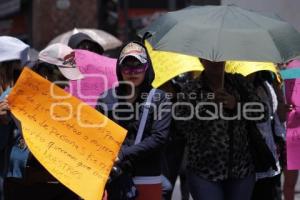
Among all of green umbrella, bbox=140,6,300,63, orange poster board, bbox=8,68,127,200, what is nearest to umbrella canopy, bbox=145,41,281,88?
green umbrella, bbox=140,6,300,63

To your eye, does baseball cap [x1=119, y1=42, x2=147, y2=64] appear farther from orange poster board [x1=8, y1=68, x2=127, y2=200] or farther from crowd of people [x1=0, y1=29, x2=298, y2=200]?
orange poster board [x1=8, y1=68, x2=127, y2=200]

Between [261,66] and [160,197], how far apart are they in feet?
4.38

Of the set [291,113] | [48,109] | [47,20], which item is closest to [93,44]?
[291,113]

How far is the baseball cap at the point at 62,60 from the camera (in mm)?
5086

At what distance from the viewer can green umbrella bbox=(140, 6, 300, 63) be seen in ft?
15.0

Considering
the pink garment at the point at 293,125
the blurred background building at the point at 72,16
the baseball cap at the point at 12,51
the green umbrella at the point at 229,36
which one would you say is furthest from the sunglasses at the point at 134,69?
the blurred background building at the point at 72,16

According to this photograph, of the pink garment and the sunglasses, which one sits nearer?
the sunglasses

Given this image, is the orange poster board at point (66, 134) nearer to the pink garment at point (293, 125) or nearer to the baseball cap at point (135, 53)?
the baseball cap at point (135, 53)

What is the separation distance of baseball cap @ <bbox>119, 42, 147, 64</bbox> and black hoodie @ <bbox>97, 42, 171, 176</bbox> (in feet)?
0.43

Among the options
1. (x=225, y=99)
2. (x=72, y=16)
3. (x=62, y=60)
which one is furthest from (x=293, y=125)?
(x=72, y=16)

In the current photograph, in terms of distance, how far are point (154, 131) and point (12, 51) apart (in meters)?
1.01

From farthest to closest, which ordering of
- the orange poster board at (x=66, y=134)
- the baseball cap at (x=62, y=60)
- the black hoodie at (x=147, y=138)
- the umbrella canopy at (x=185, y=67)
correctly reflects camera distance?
the umbrella canopy at (x=185, y=67) → the baseball cap at (x=62, y=60) → the black hoodie at (x=147, y=138) → the orange poster board at (x=66, y=134)

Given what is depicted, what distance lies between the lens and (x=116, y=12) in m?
15.1

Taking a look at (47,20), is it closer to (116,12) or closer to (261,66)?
(116,12)
